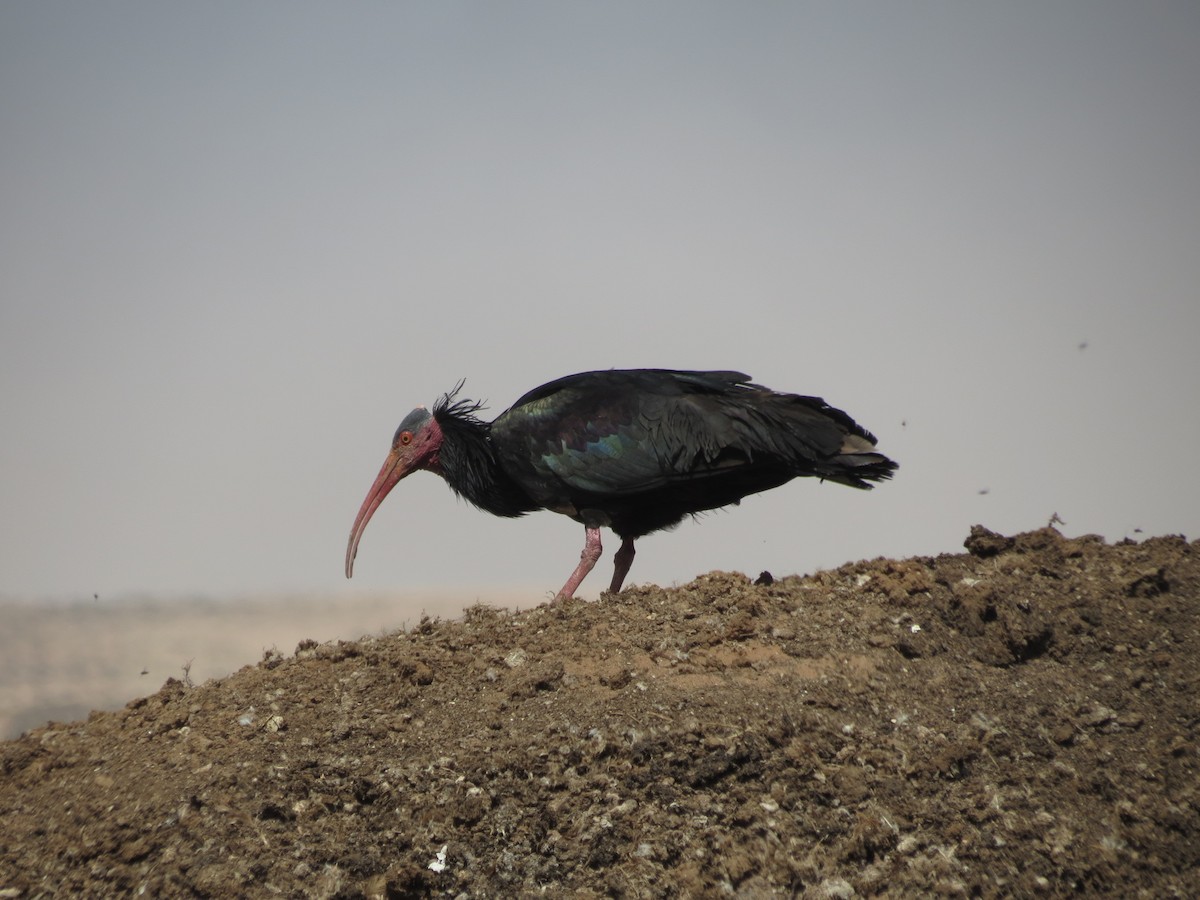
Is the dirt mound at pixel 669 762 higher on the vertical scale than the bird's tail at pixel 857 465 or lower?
lower

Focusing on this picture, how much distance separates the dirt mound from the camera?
5.89 m

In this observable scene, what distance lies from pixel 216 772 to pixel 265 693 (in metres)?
0.85

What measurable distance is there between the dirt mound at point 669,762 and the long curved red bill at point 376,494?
309cm

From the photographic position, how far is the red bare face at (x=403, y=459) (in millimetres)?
10742

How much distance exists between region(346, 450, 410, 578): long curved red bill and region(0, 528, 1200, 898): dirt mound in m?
3.09

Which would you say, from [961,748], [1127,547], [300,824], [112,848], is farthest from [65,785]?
[1127,547]

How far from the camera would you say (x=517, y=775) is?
20.8 ft

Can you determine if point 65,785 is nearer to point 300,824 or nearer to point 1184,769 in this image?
point 300,824

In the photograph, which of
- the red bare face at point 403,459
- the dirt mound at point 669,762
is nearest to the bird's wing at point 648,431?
the red bare face at point 403,459

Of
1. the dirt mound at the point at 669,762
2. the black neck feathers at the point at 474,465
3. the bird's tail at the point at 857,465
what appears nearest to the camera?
the dirt mound at the point at 669,762

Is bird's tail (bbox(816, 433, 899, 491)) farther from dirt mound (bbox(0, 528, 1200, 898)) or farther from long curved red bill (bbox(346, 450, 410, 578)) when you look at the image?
long curved red bill (bbox(346, 450, 410, 578))

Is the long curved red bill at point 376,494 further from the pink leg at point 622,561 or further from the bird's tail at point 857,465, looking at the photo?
the bird's tail at point 857,465

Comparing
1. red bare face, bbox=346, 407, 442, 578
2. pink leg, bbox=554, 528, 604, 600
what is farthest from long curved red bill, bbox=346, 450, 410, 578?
pink leg, bbox=554, 528, 604, 600

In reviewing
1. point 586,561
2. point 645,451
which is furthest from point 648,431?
point 586,561
